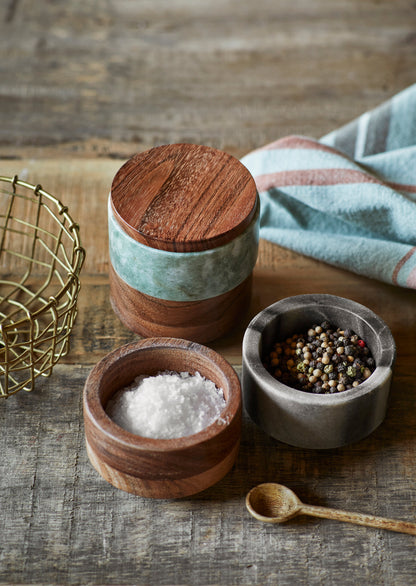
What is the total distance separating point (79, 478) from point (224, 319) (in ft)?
0.82

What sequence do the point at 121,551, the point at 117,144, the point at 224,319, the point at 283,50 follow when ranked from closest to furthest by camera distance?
1. the point at 121,551
2. the point at 224,319
3. the point at 117,144
4. the point at 283,50

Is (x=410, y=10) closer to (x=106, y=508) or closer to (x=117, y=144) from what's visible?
(x=117, y=144)

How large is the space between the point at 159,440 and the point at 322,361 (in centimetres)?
21

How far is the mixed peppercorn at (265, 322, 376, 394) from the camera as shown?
32.6 inches

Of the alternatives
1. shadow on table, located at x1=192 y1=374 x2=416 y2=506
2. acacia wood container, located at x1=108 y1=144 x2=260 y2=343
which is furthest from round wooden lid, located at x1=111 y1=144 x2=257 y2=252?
shadow on table, located at x1=192 y1=374 x2=416 y2=506

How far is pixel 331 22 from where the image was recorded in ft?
5.00

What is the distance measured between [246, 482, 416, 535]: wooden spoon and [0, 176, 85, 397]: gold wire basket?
0.91 feet

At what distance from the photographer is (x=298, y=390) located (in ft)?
2.65

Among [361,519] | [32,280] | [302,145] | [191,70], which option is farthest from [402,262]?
[191,70]

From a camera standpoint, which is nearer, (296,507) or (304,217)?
(296,507)

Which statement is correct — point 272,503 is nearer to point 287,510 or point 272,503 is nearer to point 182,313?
point 287,510

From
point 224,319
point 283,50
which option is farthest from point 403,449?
point 283,50

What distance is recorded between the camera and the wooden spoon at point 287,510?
2.52 feet

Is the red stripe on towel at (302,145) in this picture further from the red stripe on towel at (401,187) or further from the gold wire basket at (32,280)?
the gold wire basket at (32,280)
